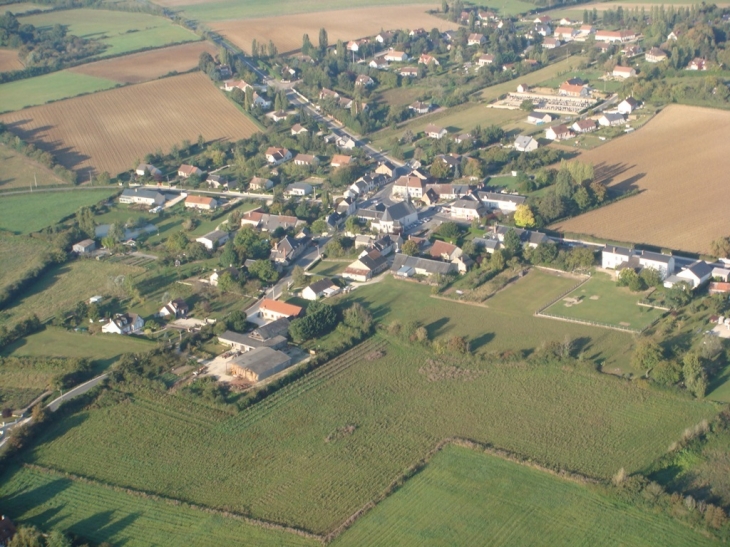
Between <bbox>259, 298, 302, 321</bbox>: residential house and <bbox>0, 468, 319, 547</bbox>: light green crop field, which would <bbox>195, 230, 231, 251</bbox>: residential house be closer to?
<bbox>259, 298, 302, 321</bbox>: residential house

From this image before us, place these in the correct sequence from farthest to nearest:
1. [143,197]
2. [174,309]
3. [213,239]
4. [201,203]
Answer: [143,197]
[201,203]
[213,239]
[174,309]

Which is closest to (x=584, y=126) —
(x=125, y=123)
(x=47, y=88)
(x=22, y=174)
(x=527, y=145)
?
(x=527, y=145)

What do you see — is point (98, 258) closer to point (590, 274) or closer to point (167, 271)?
point (167, 271)

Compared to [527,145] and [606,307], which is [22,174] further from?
[606,307]

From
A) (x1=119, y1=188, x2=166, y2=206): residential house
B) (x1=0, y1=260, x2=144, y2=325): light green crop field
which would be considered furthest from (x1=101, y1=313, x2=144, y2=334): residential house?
(x1=119, y1=188, x2=166, y2=206): residential house

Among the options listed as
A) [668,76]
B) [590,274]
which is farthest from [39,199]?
[668,76]
